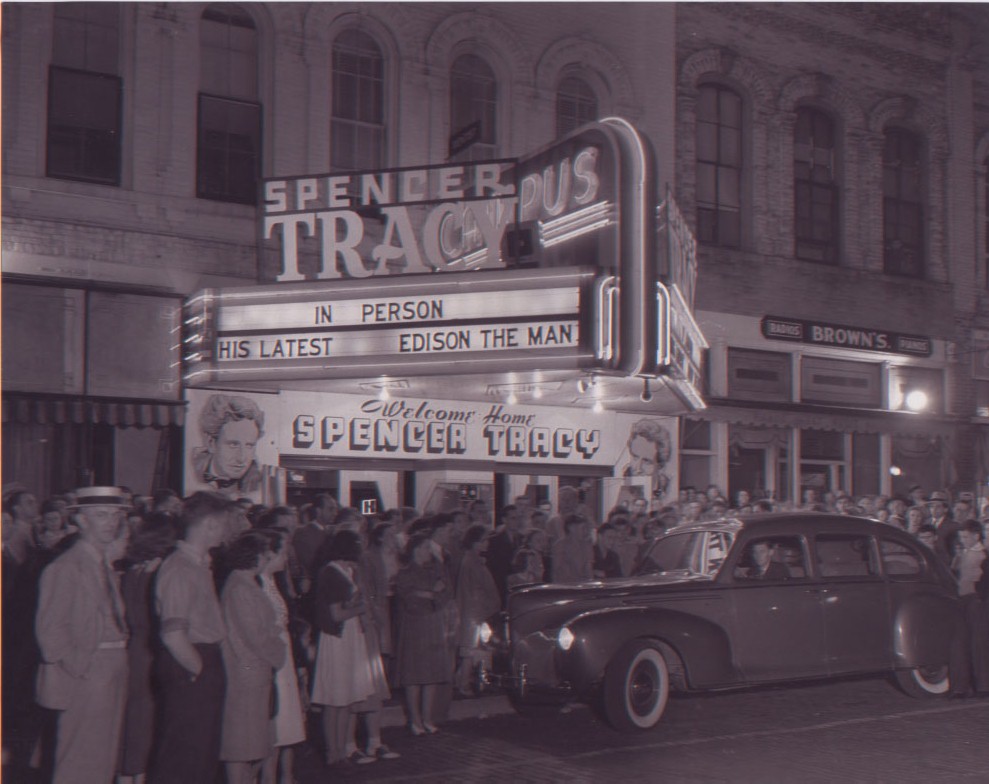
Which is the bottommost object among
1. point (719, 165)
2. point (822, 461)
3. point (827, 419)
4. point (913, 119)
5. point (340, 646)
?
point (340, 646)

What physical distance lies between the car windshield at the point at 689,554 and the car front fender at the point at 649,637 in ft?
2.18

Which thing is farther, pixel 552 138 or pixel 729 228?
pixel 729 228

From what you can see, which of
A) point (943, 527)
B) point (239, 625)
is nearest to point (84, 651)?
point (239, 625)

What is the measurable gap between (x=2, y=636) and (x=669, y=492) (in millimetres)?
12527

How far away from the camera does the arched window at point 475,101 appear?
60.6ft

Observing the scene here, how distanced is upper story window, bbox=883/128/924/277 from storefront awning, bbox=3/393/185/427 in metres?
14.0

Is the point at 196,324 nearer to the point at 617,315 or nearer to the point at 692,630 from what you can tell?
the point at 617,315

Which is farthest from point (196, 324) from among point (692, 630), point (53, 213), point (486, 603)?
point (692, 630)

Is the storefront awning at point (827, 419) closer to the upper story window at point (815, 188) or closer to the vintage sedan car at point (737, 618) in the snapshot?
the upper story window at point (815, 188)

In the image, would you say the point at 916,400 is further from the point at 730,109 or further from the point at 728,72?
the point at 728,72

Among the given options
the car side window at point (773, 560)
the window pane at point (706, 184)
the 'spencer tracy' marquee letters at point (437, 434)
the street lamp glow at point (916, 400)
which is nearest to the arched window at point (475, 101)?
the 'spencer tracy' marquee letters at point (437, 434)

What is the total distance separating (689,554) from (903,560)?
2295 millimetres

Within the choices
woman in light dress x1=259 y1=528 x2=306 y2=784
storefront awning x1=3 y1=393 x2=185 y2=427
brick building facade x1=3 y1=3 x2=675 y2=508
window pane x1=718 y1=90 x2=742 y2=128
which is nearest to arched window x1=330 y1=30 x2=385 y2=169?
brick building facade x1=3 y1=3 x2=675 y2=508

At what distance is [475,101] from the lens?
1872cm
